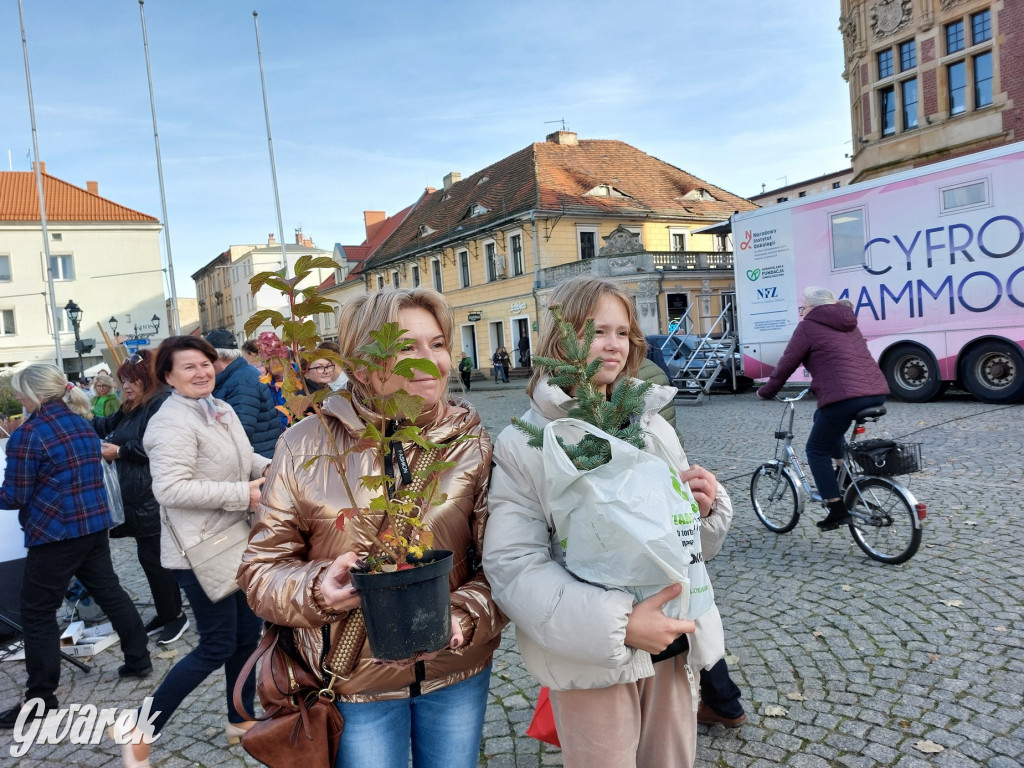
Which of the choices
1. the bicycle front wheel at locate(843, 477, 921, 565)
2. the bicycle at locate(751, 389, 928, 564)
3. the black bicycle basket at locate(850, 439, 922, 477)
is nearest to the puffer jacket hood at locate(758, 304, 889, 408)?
the bicycle at locate(751, 389, 928, 564)

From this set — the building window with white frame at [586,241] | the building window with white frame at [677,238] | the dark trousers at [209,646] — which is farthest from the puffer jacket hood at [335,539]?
the building window with white frame at [677,238]

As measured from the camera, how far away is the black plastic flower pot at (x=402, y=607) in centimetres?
148

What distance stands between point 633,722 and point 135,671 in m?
3.44

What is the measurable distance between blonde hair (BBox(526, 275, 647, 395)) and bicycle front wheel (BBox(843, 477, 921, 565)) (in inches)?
136

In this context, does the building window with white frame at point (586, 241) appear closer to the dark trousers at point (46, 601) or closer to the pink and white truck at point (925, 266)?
the pink and white truck at point (925, 266)

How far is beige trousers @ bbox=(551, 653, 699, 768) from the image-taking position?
5.89 ft

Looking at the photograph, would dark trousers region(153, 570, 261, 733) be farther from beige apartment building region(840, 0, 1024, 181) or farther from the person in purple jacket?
beige apartment building region(840, 0, 1024, 181)

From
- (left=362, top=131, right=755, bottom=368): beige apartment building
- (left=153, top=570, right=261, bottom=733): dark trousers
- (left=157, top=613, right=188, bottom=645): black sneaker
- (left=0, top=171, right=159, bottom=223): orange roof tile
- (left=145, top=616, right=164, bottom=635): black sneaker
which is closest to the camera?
(left=153, top=570, right=261, bottom=733): dark trousers

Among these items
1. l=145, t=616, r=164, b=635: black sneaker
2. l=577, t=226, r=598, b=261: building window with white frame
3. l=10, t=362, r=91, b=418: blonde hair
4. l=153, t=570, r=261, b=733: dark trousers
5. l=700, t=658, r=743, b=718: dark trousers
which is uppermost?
l=577, t=226, r=598, b=261: building window with white frame

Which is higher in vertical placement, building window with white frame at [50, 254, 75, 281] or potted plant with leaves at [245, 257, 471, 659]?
building window with white frame at [50, 254, 75, 281]

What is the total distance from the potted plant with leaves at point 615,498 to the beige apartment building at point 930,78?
24.7 m

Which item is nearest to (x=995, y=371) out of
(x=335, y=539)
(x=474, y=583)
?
(x=474, y=583)

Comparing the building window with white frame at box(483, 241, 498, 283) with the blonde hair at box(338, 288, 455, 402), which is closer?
the blonde hair at box(338, 288, 455, 402)

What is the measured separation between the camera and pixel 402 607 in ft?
4.89
